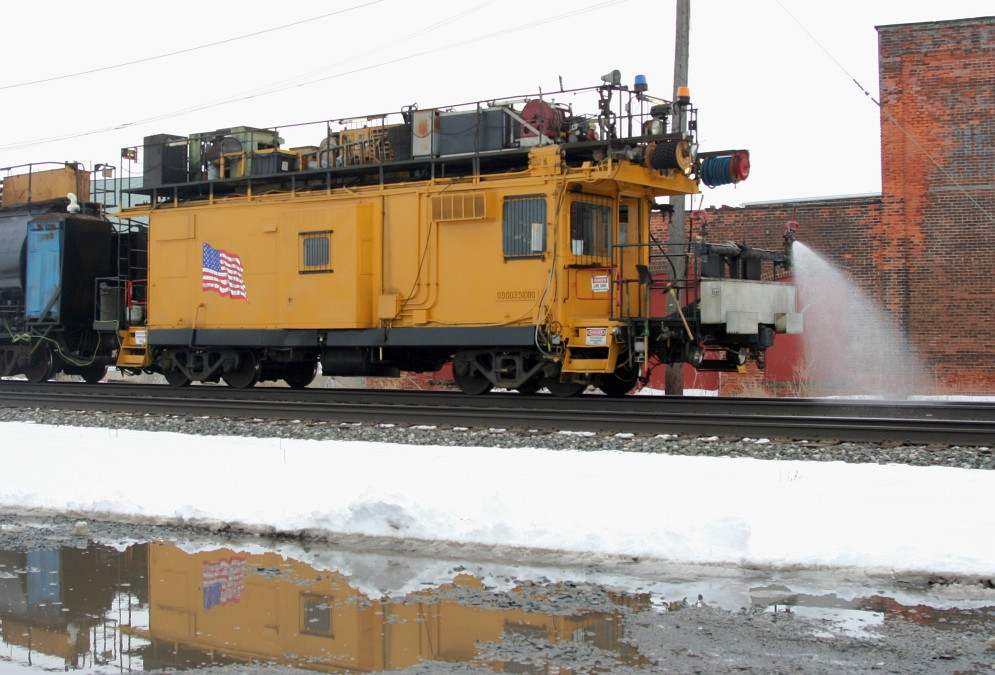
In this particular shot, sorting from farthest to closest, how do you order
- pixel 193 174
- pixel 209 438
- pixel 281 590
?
pixel 193 174 → pixel 209 438 → pixel 281 590

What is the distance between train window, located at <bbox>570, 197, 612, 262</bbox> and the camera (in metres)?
13.9

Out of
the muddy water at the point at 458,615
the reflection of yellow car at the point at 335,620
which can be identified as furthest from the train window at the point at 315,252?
the reflection of yellow car at the point at 335,620

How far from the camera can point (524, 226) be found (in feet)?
45.6

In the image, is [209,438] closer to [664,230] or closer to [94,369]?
[94,369]

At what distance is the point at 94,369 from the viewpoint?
20.5 m

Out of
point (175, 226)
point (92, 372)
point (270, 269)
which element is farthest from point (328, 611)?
point (92, 372)

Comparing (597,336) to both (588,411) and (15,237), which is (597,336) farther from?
(15,237)

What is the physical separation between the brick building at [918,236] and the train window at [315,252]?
9519 millimetres

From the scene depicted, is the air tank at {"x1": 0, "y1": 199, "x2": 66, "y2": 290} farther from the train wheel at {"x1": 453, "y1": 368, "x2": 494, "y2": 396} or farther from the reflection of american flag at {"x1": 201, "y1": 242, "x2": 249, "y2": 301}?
the train wheel at {"x1": 453, "y1": 368, "x2": 494, "y2": 396}

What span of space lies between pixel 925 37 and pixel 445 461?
17.1m

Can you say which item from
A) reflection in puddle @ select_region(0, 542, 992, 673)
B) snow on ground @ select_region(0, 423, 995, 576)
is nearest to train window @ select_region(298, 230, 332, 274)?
snow on ground @ select_region(0, 423, 995, 576)

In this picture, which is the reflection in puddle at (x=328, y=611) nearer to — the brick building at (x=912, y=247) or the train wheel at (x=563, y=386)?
the train wheel at (x=563, y=386)

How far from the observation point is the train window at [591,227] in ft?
45.5

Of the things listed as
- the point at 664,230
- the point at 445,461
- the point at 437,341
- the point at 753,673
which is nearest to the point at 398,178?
the point at 437,341
